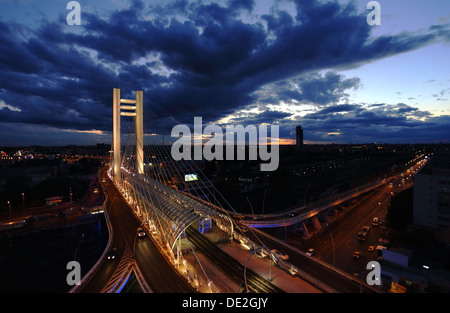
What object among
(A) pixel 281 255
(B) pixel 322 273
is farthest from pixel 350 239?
(B) pixel 322 273

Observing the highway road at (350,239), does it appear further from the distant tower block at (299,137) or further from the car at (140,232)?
the distant tower block at (299,137)

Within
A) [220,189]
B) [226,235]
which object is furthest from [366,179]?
[226,235]

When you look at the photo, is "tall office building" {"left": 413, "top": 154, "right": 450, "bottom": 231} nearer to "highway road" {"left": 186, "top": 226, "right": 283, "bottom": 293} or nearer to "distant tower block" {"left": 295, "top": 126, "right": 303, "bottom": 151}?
"highway road" {"left": 186, "top": 226, "right": 283, "bottom": 293}

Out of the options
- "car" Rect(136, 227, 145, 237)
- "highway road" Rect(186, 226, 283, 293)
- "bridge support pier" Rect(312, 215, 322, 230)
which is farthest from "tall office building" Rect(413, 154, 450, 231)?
"car" Rect(136, 227, 145, 237)

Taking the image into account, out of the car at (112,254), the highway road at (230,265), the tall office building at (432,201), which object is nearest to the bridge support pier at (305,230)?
the tall office building at (432,201)

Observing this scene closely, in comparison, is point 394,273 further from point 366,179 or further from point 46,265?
point 366,179

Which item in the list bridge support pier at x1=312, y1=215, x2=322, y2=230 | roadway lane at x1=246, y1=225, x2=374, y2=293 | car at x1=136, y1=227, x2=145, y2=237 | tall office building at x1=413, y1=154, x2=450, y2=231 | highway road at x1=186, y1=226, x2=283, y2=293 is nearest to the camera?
highway road at x1=186, y1=226, x2=283, y2=293
